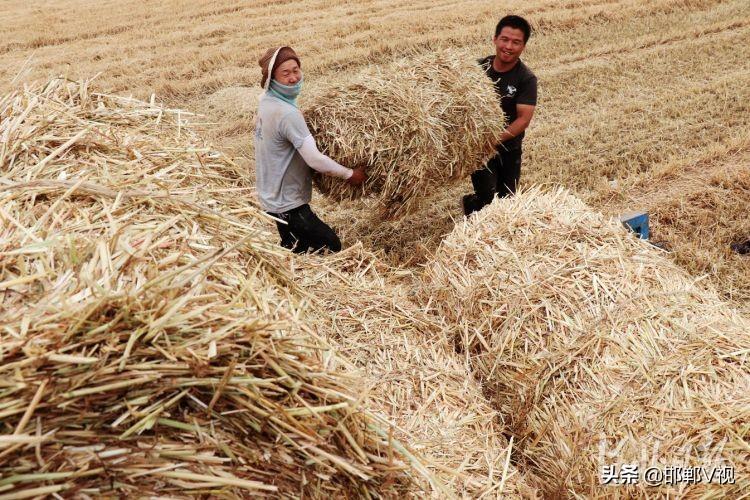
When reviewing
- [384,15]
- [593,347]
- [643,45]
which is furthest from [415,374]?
[384,15]

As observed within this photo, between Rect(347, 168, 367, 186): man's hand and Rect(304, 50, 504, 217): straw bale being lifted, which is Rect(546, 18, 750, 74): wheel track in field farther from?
Rect(347, 168, 367, 186): man's hand

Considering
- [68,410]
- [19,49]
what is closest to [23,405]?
[68,410]

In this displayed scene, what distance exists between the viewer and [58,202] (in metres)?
2.18

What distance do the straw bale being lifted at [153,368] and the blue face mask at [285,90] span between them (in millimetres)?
1943

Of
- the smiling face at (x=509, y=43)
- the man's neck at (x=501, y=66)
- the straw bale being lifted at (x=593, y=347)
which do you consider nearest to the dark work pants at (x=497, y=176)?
the man's neck at (x=501, y=66)

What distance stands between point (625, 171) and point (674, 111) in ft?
6.75

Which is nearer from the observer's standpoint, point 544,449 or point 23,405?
point 23,405

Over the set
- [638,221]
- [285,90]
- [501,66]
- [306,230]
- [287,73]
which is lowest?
[638,221]

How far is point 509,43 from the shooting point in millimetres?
5352

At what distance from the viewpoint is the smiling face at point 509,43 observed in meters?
5.32

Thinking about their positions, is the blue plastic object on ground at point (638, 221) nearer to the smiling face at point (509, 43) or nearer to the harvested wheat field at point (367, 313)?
the harvested wheat field at point (367, 313)

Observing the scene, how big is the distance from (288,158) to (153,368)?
113 inches

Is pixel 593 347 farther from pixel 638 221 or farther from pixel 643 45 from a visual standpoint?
pixel 643 45

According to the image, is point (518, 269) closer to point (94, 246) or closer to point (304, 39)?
point (94, 246)
